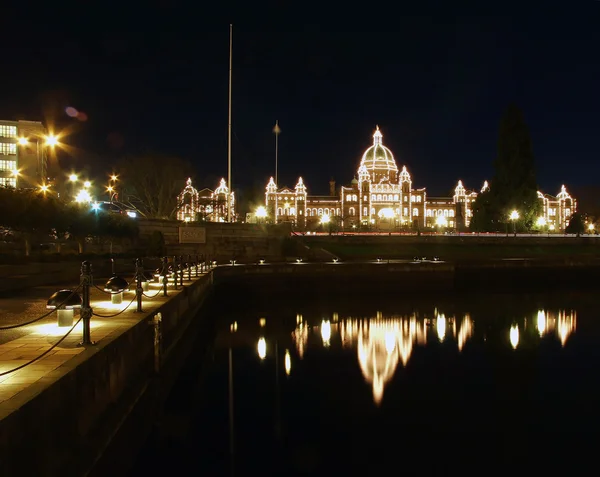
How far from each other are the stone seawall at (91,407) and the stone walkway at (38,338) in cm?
15

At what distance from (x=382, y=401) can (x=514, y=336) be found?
13.6m

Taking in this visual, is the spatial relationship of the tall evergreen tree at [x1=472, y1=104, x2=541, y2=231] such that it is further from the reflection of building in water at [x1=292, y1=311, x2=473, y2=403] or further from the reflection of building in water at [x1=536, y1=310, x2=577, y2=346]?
the reflection of building in water at [x1=292, y1=311, x2=473, y2=403]

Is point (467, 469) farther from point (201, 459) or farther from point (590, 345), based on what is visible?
point (590, 345)

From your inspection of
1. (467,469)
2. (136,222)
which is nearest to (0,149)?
(136,222)

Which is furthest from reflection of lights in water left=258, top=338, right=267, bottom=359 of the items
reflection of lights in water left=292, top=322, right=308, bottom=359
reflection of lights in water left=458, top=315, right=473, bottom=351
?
reflection of lights in water left=458, top=315, right=473, bottom=351

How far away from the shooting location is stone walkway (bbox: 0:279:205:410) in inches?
280

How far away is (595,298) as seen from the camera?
4188cm

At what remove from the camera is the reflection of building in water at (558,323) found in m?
27.2

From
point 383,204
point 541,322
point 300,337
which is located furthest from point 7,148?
point 383,204

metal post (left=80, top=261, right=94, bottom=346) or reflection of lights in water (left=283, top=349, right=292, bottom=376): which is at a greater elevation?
metal post (left=80, top=261, right=94, bottom=346)

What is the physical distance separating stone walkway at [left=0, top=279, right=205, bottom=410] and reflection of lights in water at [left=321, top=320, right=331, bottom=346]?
7.99m

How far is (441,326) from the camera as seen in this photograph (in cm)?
2833

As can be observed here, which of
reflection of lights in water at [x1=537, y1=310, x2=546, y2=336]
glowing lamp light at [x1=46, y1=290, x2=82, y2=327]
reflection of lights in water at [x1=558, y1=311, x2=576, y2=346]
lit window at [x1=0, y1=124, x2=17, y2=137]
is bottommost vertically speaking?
reflection of lights in water at [x1=558, y1=311, x2=576, y2=346]

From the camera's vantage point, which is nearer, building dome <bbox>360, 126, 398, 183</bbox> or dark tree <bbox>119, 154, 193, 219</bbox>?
dark tree <bbox>119, 154, 193, 219</bbox>
